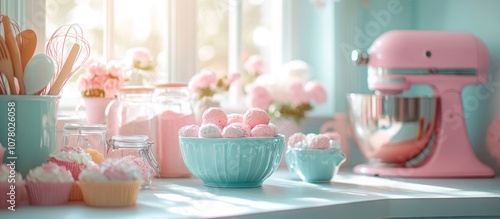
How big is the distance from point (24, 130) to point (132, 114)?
0.44 metres

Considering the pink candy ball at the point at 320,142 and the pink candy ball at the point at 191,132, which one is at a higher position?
the pink candy ball at the point at 191,132

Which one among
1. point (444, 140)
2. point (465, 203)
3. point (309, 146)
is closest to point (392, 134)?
point (444, 140)

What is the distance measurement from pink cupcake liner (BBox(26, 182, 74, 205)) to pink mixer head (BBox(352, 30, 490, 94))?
1.01m

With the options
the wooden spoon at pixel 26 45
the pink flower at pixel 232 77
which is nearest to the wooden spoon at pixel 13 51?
the wooden spoon at pixel 26 45

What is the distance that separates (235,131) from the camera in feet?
5.98

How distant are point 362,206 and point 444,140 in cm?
68

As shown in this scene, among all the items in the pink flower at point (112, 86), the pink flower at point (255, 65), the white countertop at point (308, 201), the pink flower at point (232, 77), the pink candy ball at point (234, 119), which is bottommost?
the white countertop at point (308, 201)

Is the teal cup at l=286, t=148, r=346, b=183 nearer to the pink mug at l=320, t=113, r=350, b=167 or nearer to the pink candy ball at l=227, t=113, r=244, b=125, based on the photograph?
the pink candy ball at l=227, t=113, r=244, b=125

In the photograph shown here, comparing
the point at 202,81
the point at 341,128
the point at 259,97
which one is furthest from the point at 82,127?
the point at 341,128

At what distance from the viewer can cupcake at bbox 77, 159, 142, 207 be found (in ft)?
4.87

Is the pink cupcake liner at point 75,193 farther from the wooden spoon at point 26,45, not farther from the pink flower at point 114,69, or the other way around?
the pink flower at point 114,69

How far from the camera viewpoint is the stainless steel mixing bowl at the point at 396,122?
2234 millimetres

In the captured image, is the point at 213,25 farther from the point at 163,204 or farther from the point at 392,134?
the point at 163,204

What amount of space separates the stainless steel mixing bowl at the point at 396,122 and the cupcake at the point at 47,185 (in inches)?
39.2
